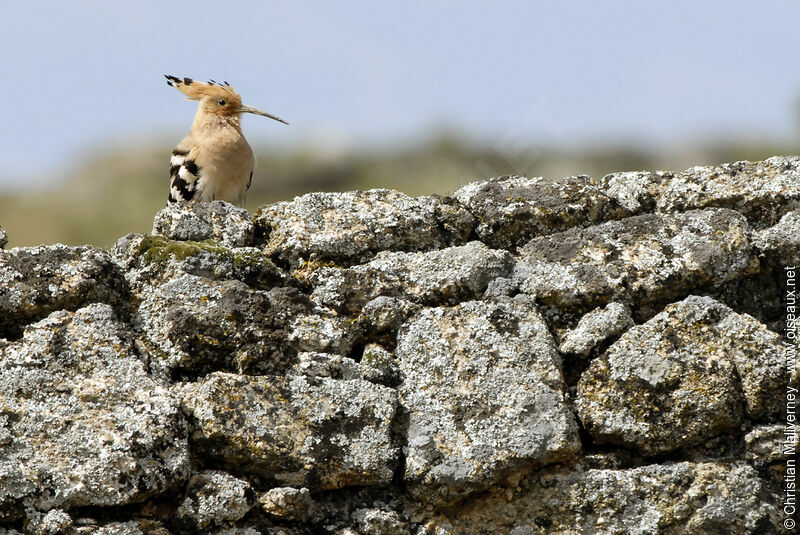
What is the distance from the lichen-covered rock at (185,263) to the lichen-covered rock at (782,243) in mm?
1898

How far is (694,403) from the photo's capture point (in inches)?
138

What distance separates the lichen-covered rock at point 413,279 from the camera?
3.83 metres

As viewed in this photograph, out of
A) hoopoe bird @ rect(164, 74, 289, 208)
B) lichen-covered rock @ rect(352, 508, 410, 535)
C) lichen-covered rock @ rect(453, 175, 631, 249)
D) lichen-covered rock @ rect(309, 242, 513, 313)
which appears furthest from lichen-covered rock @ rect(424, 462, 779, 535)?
hoopoe bird @ rect(164, 74, 289, 208)

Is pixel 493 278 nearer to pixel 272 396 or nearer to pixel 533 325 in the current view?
pixel 533 325

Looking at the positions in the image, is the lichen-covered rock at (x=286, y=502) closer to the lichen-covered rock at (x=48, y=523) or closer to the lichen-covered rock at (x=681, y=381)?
the lichen-covered rock at (x=48, y=523)

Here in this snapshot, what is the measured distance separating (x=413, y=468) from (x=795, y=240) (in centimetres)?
176

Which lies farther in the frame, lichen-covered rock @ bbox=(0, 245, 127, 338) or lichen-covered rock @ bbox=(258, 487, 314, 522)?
lichen-covered rock @ bbox=(0, 245, 127, 338)

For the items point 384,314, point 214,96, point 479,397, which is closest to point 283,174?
point 214,96

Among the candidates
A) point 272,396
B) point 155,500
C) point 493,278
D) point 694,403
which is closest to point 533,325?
point 493,278

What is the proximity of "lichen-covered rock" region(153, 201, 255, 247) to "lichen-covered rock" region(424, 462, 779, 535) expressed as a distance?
142 cm

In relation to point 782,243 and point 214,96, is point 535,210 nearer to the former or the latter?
point 782,243

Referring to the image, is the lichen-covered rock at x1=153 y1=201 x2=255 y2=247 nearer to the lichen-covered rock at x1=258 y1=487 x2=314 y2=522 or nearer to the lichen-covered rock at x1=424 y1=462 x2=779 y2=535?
the lichen-covered rock at x1=258 y1=487 x2=314 y2=522

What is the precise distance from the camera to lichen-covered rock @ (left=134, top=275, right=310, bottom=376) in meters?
3.52

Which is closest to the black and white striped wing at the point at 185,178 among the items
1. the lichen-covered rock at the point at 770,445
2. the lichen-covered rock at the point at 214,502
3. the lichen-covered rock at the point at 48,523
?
the lichen-covered rock at the point at 214,502
